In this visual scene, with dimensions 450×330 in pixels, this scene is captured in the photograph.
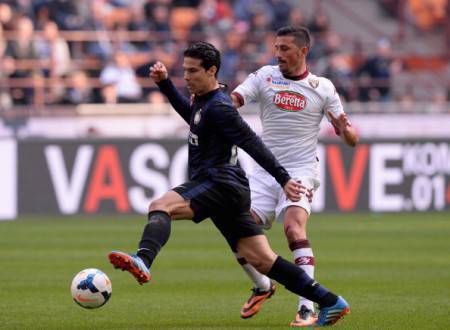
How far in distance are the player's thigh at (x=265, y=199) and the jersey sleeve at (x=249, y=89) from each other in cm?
73

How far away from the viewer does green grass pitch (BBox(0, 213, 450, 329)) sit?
9336 millimetres

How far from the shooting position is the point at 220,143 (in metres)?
8.46

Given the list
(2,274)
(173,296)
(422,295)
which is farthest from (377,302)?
(2,274)

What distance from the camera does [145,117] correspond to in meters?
22.9

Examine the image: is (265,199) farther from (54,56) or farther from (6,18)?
(6,18)

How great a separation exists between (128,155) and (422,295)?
11298 millimetres

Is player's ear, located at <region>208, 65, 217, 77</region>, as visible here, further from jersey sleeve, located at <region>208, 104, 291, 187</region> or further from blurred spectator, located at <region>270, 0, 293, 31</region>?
blurred spectator, located at <region>270, 0, 293, 31</region>

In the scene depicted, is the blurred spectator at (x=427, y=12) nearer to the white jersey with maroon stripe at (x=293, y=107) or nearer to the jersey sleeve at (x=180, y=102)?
the white jersey with maroon stripe at (x=293, y=107)

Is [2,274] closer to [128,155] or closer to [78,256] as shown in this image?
[78,256]

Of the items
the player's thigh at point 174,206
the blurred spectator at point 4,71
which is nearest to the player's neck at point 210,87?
the player's thigh at point 174,206

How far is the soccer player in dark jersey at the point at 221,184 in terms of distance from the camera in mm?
8164

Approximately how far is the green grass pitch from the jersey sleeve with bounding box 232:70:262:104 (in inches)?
75.0

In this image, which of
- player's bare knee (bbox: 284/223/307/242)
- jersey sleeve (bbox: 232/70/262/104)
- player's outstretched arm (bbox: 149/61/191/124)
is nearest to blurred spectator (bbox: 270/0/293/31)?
jersey sleeve (bbox: 232/70/262/104)

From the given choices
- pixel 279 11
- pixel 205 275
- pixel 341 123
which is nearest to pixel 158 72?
pixel 341 123
